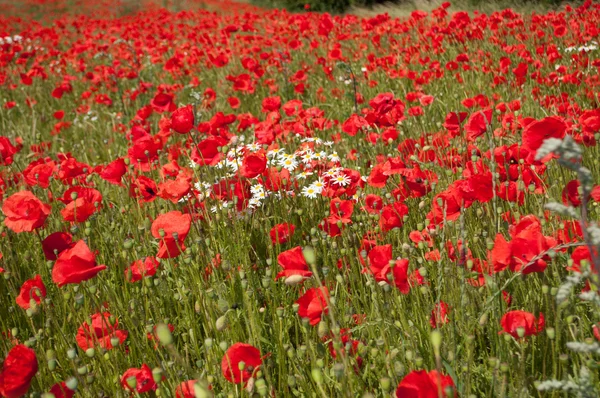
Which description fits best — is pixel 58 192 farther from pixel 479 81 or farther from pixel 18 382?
pixel 479 81

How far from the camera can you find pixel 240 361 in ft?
4.61

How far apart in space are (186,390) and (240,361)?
0.16m

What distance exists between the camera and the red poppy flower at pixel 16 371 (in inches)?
51.7

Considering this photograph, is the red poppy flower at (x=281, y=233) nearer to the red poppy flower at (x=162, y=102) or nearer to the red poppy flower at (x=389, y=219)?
the red poppy flower at (x=389, y=219)

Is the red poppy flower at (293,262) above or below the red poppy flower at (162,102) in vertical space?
below

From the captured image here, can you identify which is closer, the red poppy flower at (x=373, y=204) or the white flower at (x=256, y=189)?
the red poppy flower at (x=373, y=204)

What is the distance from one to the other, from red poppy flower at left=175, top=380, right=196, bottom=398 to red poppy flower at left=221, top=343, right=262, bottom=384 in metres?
0.09

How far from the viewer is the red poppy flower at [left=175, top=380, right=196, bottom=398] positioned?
1.38 m

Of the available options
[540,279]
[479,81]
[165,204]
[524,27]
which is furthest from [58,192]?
[524,27]

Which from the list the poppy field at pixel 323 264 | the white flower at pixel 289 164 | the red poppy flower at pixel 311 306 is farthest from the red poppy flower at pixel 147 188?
the red poppy flower at pixel 311 306

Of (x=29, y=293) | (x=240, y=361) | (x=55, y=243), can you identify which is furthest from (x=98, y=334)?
(x=240, y=361)

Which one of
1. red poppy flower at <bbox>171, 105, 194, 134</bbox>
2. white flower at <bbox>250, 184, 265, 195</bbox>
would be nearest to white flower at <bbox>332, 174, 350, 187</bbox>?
white flower at <bbox>250, 184, 265, 195</bbox>

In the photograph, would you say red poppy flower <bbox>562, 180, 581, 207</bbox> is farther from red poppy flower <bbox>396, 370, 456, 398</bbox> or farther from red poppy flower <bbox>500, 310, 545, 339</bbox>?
red poppy flower <bbox>396, 370, 456, 398</bbox>

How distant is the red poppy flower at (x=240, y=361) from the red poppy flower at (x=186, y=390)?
0.09 metres
